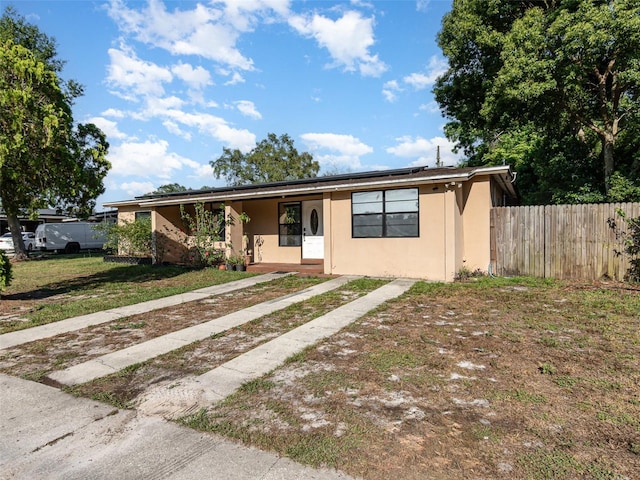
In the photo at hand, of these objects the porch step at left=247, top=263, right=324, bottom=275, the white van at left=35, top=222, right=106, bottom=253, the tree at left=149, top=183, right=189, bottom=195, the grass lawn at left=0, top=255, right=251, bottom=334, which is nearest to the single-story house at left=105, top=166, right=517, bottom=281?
the porch step at left=247, top=263, right=324, bottom=275

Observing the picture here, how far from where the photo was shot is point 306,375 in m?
3.73

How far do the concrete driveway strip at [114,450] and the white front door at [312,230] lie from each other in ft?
31.4

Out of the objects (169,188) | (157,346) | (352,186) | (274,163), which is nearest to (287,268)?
(352,186)

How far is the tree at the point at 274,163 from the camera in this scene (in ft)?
113

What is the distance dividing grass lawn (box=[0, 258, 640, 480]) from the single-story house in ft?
9.68

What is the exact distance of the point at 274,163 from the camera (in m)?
34.5

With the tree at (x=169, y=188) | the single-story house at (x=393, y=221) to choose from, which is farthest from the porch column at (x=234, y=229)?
the tree at (x=169, y=188)

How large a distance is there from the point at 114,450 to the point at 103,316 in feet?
15.1

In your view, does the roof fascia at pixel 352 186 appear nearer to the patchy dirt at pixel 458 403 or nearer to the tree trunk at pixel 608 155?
the tree trunk at pixel 608 155

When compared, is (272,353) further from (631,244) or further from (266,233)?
(266,233)

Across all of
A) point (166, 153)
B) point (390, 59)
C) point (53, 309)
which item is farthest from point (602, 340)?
point (166, 153)

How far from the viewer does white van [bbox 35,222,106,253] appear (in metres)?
22.7

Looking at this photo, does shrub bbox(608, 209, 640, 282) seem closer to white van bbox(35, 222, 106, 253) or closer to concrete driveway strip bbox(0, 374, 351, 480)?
concrete driveway strip bbox(0, 374, 351, 480)

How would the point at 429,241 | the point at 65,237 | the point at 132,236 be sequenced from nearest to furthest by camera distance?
the point at 429,241, the point at 132,236, the point at 65,237
